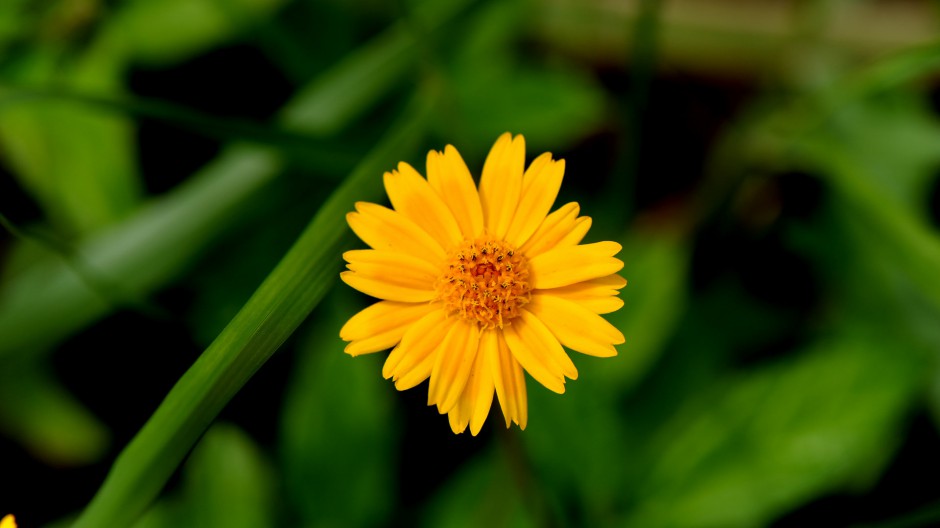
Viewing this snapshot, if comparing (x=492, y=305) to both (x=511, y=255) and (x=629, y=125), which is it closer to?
(x=511, y=255)

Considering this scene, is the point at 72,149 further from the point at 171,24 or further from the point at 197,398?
the point at 197,398

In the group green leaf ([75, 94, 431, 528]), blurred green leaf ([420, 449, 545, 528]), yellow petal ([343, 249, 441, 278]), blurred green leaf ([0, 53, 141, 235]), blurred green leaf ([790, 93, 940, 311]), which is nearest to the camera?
green leaf ([75, 94, 431, 528])

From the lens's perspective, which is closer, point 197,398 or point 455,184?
point 197,398

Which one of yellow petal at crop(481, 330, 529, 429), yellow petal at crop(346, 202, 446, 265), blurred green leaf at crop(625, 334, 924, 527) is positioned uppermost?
blurred green leaf at crop(625, 334, 924, 527)

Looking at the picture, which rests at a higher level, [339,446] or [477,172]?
[477,172]

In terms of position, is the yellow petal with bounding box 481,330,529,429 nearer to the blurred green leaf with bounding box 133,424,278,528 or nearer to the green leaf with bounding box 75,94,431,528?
the green leaf with bounding box 75,94,431,528

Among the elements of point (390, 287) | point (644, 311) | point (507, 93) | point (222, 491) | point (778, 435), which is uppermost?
point (507, 93)

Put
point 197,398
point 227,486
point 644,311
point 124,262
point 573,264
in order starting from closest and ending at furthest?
point 197,398 → point 573,264 → point 227,486 → point 124,262 → point 644,311

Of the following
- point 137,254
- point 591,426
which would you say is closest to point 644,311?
point 591,426

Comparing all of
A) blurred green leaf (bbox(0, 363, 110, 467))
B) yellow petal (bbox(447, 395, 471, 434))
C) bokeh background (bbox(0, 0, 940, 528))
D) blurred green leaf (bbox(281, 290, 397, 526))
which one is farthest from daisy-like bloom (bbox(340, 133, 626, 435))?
blurred green leaf (bbox(0, 363, 110, 467))
